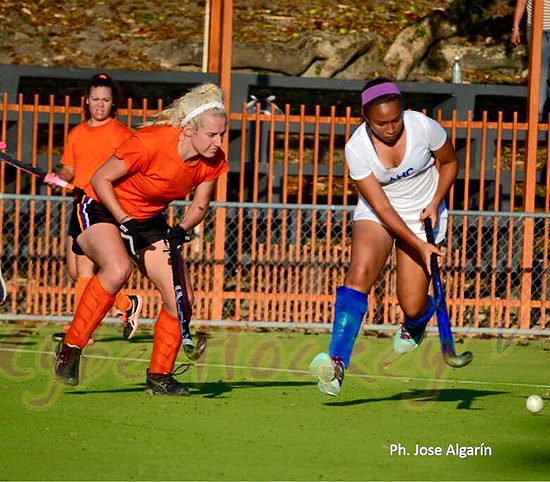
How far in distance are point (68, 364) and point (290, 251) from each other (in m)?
5.42

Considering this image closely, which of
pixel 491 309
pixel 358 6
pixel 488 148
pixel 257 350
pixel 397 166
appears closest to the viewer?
pixel 397 166

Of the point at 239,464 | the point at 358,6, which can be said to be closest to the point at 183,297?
the point at 239,464

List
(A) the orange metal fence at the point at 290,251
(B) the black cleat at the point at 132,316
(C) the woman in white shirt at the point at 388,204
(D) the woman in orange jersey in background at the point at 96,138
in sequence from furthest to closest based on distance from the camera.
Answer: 1. (A) the orange metal fence at the point at 290,251
2. (D) the woman in orange jersey in background at the point at 96,138
3. (B) the black cleat at the point at 132,316
4. (C) the woman in white shirt at the point at 388,204

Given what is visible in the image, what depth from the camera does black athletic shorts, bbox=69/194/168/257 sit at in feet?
26.1

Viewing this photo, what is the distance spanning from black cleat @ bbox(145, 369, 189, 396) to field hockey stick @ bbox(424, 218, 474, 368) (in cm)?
162

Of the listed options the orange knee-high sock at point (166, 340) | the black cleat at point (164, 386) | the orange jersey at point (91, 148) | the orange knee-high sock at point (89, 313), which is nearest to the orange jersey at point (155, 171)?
the orange knee-high sock at point (89, 313)

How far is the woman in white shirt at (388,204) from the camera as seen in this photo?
7367 millimetres

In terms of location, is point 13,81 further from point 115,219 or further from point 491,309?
point 115,219

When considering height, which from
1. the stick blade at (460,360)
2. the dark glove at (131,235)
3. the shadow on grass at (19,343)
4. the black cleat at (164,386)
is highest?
the dark glove at (131,235)

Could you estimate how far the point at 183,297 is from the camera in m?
7.80

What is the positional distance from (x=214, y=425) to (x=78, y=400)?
3.90 ft

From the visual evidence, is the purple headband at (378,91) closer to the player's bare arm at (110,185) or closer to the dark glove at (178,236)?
the dark glove at (178,236)

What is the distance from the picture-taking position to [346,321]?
24.7 feet

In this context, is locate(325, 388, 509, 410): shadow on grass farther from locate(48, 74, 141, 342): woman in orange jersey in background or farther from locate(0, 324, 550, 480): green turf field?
locate(48, 74, 141, 342): woman in orange jersey in background
